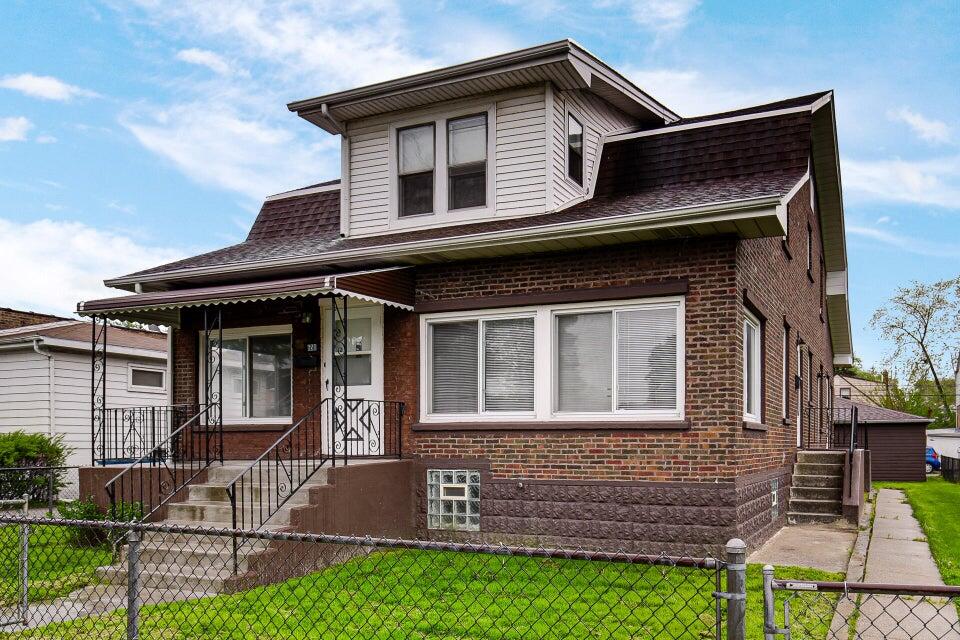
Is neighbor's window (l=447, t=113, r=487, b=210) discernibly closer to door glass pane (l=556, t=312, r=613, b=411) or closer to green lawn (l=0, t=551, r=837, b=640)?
door glass pane (l=556, t=312, r=613, b=411)

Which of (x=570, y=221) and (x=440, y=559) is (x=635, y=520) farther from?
(x=570, y=221)

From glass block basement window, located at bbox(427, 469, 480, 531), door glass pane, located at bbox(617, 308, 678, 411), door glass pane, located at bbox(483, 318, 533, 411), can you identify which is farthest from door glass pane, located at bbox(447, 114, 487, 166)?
glass block basement window, located at bbox(427, 469, 480, 531)

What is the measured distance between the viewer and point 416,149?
41.7ft

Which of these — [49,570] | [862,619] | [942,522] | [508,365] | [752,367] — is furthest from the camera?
[942,522]

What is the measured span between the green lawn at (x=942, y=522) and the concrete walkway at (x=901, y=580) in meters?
0.11

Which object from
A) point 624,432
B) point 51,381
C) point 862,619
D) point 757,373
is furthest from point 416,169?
point 51,381

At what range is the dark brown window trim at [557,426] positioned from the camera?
32.7ft

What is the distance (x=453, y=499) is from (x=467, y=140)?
476 centimetres

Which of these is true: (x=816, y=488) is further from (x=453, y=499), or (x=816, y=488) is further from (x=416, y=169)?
(x=416, y=169)

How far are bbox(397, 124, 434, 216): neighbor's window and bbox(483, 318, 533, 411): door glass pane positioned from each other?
93.3 inches

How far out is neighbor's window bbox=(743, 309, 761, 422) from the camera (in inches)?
434

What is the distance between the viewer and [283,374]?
12.8 m

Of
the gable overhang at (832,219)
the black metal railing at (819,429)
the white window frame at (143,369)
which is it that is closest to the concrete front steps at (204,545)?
the gable overhang at (832,219)

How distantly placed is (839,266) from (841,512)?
33.8 feet
